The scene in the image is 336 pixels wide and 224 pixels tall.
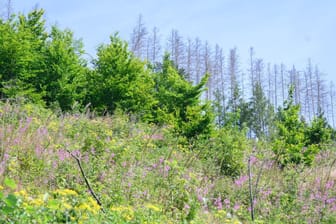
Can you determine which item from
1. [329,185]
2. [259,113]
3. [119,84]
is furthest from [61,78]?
[259,113]

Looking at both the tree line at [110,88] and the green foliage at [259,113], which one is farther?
the green foliage at [259,113]

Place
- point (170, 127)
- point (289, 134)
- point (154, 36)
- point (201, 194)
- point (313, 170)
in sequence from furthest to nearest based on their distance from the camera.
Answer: point (154, 36), point (289, 134), point (170, 127), point (313, 170), point (201, 194)

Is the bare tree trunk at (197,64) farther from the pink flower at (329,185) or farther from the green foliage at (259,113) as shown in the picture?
the pink flower at (329,185)

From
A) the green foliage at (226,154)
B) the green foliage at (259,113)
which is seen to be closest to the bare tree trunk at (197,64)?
the green foliage at (259,113)

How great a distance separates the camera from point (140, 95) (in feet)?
56.4

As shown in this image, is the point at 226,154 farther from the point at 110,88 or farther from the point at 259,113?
the point at 259,113

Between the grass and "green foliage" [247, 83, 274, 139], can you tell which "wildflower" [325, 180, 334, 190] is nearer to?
the grass

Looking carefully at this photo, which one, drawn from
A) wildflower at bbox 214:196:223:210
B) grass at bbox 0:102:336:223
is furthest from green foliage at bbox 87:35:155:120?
wildflower at bbox 214:196:223:210

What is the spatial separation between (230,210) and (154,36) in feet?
129

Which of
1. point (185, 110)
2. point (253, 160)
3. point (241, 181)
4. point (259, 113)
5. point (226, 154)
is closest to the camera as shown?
point (241, 181)

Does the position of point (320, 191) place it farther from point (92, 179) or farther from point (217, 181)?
point (92, 179)

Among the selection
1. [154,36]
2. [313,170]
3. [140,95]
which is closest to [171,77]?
[140,95]

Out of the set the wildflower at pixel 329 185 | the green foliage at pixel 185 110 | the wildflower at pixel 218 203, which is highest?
the green foliage at pixel 185 110

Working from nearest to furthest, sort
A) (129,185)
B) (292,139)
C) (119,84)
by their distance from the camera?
1. (129,185)
2. (292,139)
3. (119,84)
